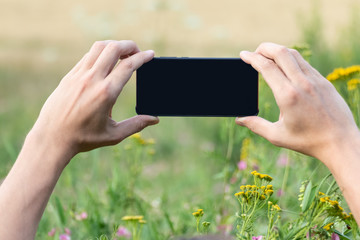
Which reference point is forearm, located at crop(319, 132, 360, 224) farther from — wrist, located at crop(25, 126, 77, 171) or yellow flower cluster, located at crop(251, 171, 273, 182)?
wrist, located at crop(25, 126, 77, 171)

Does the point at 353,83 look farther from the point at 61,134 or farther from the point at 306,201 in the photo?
the point at 61,134

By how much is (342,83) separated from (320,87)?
34.2 inches

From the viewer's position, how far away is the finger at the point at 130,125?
1299mm

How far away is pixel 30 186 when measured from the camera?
3.81 ft

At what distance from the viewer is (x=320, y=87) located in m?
1.21

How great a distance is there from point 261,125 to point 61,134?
46 cm

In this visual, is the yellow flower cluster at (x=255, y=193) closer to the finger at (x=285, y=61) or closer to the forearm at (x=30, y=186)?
the finger at (x=285, y=61)

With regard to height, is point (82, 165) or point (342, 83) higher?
point (342, 83)

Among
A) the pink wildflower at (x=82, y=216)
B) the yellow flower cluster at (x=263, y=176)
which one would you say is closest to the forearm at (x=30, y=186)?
the yellow flower cluster at (x=263, y=176)

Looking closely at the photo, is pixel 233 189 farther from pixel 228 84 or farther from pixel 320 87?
pixel 320 87

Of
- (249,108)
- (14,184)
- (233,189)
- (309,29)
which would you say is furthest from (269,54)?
(309,29)

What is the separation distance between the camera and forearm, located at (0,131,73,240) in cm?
114

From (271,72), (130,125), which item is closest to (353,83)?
(271,72)

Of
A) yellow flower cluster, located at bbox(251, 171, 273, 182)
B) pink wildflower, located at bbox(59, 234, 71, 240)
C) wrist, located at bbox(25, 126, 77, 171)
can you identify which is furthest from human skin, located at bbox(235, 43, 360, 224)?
pink wildflower, located at bbox(59, 234, 71, 240)
